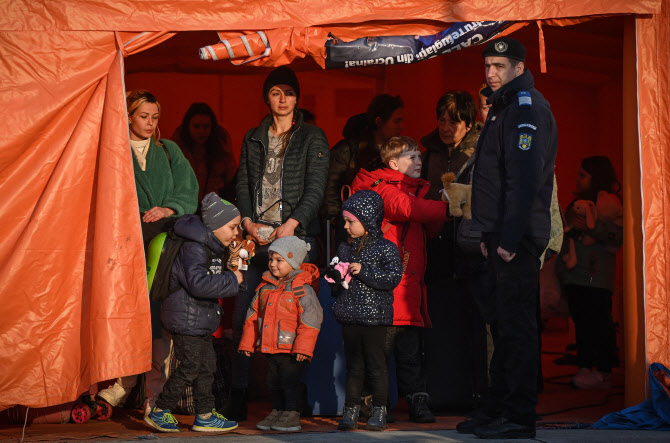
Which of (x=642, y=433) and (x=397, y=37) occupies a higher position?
(x=397, y=37)

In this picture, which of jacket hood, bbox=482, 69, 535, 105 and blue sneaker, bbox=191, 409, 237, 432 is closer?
jacket hood, bbox=482, 69, 535, 105

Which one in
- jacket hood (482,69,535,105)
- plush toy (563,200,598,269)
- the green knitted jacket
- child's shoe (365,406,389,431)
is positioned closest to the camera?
jacket hood (482,69,535,105)

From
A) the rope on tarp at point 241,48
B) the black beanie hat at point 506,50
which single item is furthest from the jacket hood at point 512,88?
the rope on tarp at point 241,48

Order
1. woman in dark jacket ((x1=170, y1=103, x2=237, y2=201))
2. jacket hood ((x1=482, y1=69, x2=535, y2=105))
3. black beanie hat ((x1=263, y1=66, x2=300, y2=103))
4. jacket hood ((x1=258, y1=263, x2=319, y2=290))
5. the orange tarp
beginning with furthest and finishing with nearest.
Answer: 1. woman in dark jacket ((x1=170, y1=103, x2=237, y2=201))
2. black beanie hat ((x1=263, y1=66, x2=300, y2=103))
3. jacket hood ((x1=258, y1=263, x2=319, y2=290))
4. the orange tarp
5. jacket hood ((x1=482, y1=69, x2=535, y2=105))

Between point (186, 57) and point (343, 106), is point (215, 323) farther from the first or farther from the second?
point (343, 106)

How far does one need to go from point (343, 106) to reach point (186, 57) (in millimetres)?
1877

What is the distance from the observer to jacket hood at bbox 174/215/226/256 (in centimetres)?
582

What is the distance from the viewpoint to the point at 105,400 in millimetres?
6535

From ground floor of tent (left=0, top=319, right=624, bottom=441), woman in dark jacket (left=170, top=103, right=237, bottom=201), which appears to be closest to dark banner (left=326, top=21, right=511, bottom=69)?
woman in dark jacket (left=170, top=103, right=237, bottom=201)

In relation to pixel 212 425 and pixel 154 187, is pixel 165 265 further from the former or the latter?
pixel 212 425

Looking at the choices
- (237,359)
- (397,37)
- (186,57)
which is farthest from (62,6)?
(186,57)

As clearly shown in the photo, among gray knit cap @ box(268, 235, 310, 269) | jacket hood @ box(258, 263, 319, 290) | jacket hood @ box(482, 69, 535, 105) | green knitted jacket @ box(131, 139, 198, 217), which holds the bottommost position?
jacket hood @ box(258, 263, 319, 290)

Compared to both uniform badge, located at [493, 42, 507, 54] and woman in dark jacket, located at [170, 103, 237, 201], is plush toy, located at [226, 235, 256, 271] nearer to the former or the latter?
woman in dark jacket, located at [170, 103, 237, 201]

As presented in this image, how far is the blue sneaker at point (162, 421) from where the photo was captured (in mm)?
5812
